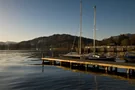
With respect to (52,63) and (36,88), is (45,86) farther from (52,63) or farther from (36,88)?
(52,63)

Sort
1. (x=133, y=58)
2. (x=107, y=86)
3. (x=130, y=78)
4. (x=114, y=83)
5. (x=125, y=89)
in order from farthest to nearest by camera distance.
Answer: (x=133, y=58) → (x=130, y=78) → (x=114, y=83) → (x=107, y=86) → (x=125, y=89)

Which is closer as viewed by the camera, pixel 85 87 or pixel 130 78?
pixel 85 87

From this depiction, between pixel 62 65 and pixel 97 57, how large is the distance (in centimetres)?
782

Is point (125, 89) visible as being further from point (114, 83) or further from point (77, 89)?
point (77, 89)

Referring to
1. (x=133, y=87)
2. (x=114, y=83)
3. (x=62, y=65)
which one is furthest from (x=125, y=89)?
(x=62, y=65)

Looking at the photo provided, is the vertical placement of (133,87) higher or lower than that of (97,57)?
lower

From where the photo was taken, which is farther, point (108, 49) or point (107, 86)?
point (108, 49)

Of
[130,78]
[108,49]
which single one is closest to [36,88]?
[130,78]

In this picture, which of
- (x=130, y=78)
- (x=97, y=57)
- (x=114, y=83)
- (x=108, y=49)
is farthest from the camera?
(x=108, y=49)

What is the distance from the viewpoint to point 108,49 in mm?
107000

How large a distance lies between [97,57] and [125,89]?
21340 mm

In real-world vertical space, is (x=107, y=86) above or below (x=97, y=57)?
below

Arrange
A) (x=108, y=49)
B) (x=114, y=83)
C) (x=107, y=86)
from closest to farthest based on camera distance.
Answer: (x=107, y=86), (x=114, y=83), (x=108, y=49)

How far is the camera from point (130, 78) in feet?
92.7
